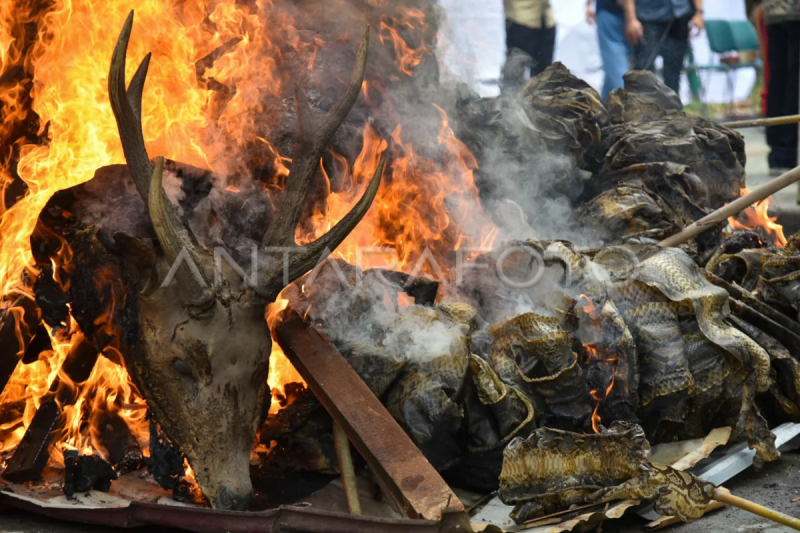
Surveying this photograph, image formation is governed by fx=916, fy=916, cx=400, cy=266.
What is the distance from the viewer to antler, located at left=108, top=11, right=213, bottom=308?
356 cm

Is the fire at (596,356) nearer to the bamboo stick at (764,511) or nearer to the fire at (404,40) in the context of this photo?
the bamboo stick at (764,511)

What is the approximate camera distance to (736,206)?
208 inches

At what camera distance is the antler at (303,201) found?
3953 millimetres

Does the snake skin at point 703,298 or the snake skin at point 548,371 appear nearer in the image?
the snake skin at point 548,371

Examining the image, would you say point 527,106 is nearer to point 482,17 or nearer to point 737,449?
point 482,17

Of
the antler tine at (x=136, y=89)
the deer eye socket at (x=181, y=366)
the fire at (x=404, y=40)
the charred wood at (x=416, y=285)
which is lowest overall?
the charred wood at (x=416, y=285)

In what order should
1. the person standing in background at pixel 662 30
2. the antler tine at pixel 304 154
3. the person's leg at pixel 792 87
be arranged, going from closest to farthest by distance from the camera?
the antler tine at pixel 304 154 → the person standing in background at pixel 662 30 → the person's leg at pixel 792 87

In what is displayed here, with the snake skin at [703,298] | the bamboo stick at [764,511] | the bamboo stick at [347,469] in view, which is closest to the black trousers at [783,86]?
the snake skin at [703,298]

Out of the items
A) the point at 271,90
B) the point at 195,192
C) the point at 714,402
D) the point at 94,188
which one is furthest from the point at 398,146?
the point at 714,402

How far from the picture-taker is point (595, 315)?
4.69m

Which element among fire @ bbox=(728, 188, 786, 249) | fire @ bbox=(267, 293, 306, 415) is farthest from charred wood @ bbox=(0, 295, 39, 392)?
fire @ bbox=(728, 188, 786, 249)

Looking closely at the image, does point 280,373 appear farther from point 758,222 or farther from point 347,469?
point 758,222

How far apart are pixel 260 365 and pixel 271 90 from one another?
6.38ft

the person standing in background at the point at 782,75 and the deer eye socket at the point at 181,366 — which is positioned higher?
the deer eye socket at the point at 181,366
